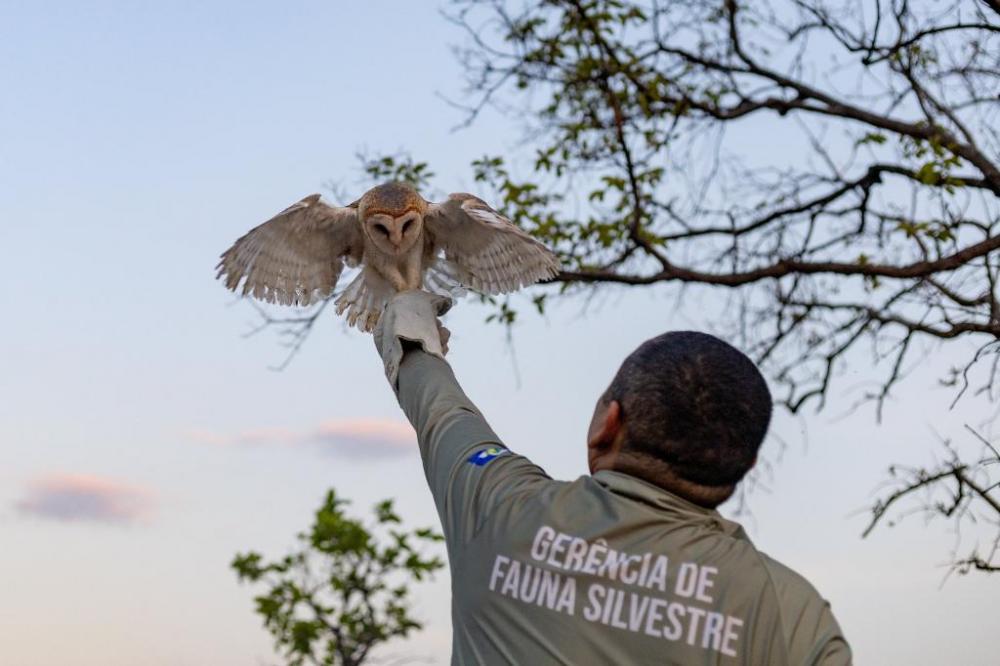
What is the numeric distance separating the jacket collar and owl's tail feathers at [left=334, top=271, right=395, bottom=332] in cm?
138

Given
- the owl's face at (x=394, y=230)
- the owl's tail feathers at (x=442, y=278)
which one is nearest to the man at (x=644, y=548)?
the owl's face at (x=394, y=230)

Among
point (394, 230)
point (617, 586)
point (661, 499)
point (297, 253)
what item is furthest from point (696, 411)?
point (297, 253)

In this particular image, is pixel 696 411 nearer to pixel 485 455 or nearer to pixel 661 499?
pixel 661 499

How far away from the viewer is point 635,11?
7750 mm

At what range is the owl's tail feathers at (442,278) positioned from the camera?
3193 mm

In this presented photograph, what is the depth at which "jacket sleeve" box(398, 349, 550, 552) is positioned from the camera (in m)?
1.76

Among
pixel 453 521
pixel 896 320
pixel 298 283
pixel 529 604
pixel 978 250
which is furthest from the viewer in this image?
pixel 896 320

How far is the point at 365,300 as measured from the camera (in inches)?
120

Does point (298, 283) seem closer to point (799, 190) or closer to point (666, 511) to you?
point (666, 511)

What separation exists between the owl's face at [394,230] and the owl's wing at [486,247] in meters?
0.16

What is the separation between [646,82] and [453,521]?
→ 6438 mm

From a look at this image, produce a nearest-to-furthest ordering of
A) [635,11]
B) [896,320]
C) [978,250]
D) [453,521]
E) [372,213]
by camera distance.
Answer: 1. [453,521]
2. [372,213]
3. [978,250]
4. [896,320]
5. [635,11]

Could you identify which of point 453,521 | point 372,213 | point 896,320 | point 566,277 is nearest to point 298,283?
point 372,213

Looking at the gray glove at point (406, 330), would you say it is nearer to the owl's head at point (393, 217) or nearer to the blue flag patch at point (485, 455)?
the blue flag patch at point (485, 455)
